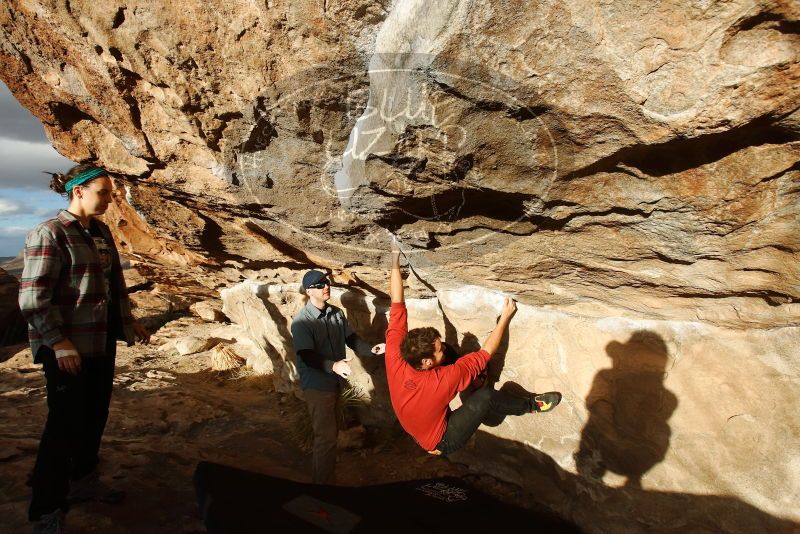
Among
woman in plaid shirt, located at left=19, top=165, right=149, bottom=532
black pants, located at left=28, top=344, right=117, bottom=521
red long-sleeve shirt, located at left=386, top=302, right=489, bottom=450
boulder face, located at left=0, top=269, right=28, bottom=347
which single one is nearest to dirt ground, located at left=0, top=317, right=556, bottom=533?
black pants, located at left=28, top=344, right=117, bottom=521

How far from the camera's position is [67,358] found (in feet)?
6.03

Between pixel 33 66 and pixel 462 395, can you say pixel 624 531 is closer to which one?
pixel 462 395

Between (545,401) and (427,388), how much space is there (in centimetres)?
82

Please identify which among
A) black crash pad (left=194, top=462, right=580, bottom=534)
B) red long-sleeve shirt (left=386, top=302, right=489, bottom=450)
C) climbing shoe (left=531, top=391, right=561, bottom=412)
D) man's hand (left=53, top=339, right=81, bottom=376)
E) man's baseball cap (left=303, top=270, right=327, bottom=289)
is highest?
man's baseball cap (left=303, top=270, right=327, bottom=289)

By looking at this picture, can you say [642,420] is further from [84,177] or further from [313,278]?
[84,177]

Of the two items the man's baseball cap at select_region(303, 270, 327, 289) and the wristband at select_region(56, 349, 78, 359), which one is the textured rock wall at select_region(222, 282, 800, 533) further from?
the wristband at select_region(56, 349, 78, 359)

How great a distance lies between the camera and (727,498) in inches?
87.7

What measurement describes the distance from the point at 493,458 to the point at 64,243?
303 cm

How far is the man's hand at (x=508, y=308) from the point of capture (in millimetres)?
2808

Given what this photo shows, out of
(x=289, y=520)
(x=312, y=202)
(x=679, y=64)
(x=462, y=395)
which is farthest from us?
(x=462, y=395)

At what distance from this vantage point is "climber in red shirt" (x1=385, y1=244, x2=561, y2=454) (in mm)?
2553

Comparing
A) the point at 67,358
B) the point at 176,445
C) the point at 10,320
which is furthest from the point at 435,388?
the point at 10,320

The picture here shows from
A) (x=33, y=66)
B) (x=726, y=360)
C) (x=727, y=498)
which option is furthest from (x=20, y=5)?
(x=727, y=498)

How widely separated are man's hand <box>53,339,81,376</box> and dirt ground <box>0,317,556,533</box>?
878mm
